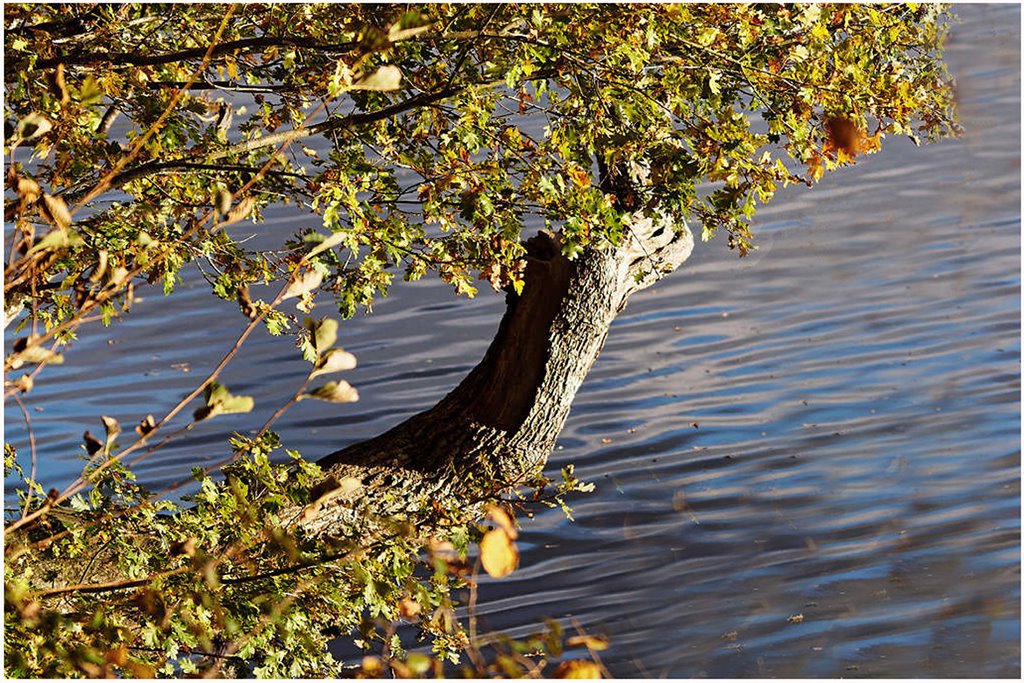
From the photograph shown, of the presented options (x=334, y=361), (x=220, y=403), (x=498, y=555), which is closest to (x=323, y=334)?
(x=334, y=361)

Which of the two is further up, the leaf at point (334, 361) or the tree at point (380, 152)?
the tree at point (380, 152)

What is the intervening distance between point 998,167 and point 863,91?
10937 millimetres

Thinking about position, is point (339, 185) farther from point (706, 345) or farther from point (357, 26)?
point (706, 345)

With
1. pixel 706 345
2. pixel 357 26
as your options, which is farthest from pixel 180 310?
pixel 357 26

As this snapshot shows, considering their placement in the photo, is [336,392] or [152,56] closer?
[336,392]

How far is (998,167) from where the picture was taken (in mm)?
13289

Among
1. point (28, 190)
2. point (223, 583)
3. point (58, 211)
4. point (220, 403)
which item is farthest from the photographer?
point (223, 583)

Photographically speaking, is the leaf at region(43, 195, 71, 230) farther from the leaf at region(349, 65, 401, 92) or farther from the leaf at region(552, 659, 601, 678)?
the leaf at region(552, 659, 601, 678)

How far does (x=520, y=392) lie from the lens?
4.54m

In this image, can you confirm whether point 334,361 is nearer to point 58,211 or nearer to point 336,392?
point 336,392

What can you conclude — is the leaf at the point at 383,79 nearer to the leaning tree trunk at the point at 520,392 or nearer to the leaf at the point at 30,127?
the leaf at the point at 30,127

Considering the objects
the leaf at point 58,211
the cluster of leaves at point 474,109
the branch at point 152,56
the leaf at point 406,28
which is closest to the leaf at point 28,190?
the leaf at point 58,211

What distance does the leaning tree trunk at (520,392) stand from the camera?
4414 mm

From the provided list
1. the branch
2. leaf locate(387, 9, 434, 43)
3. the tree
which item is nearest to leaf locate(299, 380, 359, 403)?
leaf locate(387, 9, 434, 43)
